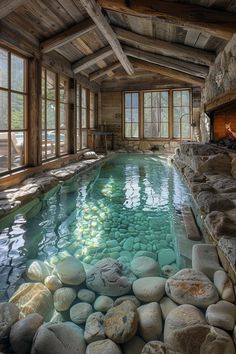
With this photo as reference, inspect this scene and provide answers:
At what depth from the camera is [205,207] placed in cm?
291

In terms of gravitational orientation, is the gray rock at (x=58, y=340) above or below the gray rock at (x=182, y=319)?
below

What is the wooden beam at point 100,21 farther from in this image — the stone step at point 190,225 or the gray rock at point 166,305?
the gray rock at point 166,305

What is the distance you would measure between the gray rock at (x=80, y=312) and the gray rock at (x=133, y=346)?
32 centimetres

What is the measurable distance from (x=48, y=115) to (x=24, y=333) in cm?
539

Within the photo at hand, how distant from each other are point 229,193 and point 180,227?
2.37 feet

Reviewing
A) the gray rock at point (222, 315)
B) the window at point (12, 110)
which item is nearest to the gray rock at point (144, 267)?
the gray rock at point (222, 315)

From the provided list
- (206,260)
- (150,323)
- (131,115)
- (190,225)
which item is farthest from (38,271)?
(131,115)

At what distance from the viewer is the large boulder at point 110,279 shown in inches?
78.9

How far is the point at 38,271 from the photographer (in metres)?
2.22

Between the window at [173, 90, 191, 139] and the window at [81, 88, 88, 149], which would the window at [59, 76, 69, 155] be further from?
the window at [173, 90, 191, 139]

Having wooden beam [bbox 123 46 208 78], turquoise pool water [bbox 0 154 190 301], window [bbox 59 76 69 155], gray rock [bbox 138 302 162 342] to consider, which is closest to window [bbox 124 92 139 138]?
wooden beam [bbox 123 46 208 78]

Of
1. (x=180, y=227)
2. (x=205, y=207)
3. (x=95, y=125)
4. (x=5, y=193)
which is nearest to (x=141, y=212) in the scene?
(x=180, y=227)

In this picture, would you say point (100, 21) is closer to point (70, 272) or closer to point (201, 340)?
point (70, 272)

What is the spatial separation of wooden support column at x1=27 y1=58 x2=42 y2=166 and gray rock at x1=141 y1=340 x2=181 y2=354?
4.48 m
